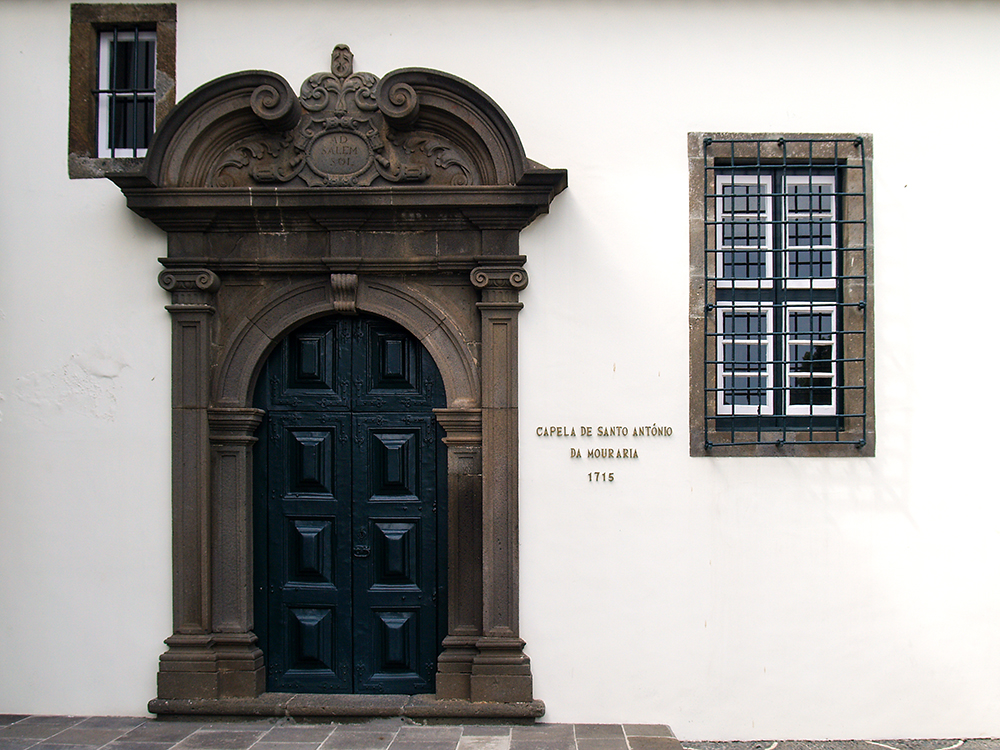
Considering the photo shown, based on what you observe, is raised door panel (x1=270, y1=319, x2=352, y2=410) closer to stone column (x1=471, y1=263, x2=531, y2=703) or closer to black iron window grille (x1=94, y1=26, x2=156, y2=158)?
stone column (x1=471, y1=263, x2=531, y2=703)

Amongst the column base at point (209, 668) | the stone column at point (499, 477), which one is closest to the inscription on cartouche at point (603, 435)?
the stone column at point (499, 477)

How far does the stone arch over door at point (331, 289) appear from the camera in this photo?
5.27 meters

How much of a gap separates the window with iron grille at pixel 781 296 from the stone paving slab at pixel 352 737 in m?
1.83

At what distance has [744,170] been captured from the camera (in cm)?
550

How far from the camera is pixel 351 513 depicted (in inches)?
217

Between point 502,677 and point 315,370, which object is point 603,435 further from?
point 315,370

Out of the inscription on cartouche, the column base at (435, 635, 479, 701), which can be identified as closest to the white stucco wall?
the inscription on cartouche

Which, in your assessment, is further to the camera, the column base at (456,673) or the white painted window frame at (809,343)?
the white painted window frame at (809,343)

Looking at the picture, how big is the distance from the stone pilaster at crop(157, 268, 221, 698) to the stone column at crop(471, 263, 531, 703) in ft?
5.79

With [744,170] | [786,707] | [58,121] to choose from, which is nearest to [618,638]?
[786,707]

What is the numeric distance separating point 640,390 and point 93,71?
420 centimetres

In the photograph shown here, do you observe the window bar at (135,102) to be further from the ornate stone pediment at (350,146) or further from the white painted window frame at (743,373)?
the white painted window frame at (743,373)

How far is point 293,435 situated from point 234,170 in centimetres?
178

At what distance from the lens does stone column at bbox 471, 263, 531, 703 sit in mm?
5270
